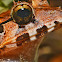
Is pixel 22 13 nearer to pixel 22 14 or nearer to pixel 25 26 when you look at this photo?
pixel 22 14

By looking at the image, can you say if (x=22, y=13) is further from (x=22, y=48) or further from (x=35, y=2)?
(x=22, y=48)

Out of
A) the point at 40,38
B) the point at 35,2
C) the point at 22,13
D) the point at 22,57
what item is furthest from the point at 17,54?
the point at 35,2

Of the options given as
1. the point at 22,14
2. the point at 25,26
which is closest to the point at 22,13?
the point at 22,14

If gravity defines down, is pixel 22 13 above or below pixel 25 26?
above

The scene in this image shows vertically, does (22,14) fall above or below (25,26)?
above
